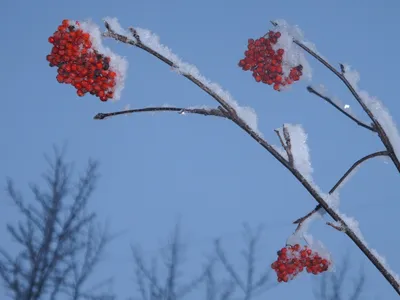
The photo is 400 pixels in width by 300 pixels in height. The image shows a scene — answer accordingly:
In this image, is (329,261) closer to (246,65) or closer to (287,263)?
(287,263)

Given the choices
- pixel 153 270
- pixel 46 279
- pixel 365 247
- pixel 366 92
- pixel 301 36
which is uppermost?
pixel 153 270

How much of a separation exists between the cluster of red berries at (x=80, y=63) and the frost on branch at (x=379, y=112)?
1.29m

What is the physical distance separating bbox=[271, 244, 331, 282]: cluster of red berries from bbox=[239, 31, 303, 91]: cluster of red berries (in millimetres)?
1007

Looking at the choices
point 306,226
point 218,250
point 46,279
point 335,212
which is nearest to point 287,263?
point 306,226

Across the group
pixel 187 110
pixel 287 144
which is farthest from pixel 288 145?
pixel 187 110

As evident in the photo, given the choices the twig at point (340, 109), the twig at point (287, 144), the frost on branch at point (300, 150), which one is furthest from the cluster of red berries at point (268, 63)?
the twig at point (287, 144)

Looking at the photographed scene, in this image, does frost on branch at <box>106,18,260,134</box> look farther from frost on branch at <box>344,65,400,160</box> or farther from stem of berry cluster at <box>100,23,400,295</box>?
frost on branch at <box>344,65,400,160</box>

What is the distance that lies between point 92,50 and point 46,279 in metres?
10.2

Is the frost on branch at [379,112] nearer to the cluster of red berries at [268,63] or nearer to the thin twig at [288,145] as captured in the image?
the cluster of red berries at [268,63]

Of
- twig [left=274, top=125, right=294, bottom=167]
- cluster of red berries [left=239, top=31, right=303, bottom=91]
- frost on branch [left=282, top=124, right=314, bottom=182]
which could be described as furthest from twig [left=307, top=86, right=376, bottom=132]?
twig [left=274, top=125, right=294, bottom=167]

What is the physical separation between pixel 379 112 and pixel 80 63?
1.59 meters

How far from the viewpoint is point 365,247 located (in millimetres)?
1873

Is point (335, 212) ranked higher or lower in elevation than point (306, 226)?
lower

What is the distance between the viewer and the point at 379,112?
2467 mm
